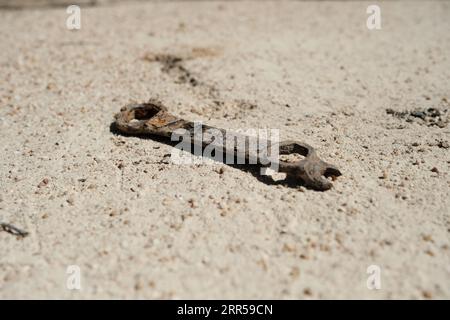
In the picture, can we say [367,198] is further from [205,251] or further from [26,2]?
[26,2]

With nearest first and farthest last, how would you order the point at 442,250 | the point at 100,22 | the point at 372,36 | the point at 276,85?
the point at 442,250 < the point at 276,85 < the point at 372,36 < the point at 100,22

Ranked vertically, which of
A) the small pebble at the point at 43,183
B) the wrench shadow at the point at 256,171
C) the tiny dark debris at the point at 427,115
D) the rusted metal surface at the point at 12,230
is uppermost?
the tiny dark debris at the point at 427,115

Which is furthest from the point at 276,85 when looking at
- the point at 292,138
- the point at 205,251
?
the point at 205,251

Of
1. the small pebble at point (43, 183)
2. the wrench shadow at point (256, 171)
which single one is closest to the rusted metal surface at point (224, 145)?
the wrench shadow at point (256, 171)

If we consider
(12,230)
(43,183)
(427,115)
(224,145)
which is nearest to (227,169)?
(224,145)

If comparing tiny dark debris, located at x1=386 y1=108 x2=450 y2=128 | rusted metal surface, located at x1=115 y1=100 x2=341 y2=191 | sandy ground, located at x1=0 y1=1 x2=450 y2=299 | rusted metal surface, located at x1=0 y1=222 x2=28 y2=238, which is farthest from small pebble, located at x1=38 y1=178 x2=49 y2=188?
tiny dark debris, located at x1=386 y1=108 x2=450 y2=128

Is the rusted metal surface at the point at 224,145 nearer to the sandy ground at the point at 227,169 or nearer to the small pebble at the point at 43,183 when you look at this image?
the sandy ground at the point at 227,169

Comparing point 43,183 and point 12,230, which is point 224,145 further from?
point 12,230
